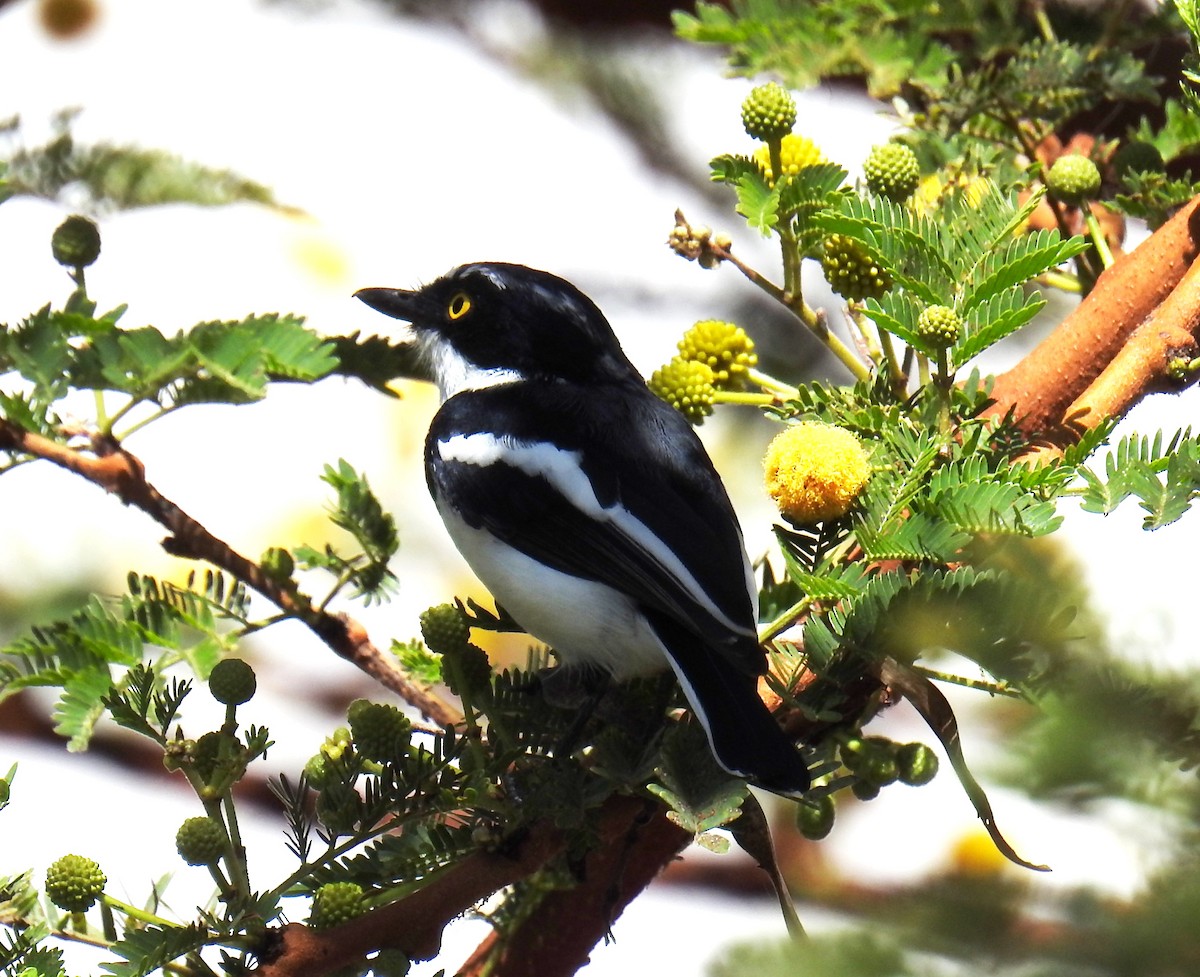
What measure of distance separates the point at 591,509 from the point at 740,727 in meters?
0.68

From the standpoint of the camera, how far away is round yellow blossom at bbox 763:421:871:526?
5.50 feet

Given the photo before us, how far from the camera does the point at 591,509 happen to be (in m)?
2.10

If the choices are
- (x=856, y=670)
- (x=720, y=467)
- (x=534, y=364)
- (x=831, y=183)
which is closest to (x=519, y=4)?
(x=720, y=467)

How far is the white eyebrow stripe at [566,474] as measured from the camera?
1991 millimetres

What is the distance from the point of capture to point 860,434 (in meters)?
1.79

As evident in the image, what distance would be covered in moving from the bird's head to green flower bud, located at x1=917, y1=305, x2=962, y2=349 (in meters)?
0.88

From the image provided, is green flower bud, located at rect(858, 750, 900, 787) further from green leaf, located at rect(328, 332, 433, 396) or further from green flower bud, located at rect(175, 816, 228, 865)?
green leaf, located at rect(328, 332, 433, 396)

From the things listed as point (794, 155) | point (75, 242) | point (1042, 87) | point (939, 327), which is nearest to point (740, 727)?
point (939, 327)

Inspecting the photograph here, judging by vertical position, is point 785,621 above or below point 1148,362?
below

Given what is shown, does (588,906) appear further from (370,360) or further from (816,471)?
(370,360)

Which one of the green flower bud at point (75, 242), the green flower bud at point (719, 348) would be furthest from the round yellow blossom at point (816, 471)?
the green flower bud at point (75, 242)

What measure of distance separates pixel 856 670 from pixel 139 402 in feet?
3.25

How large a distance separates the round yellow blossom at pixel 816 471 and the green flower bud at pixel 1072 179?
1.90 ft

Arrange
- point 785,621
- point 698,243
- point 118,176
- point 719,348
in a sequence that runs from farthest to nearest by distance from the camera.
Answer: point 118,176, point 719,348, point 698,243, point 785,621
